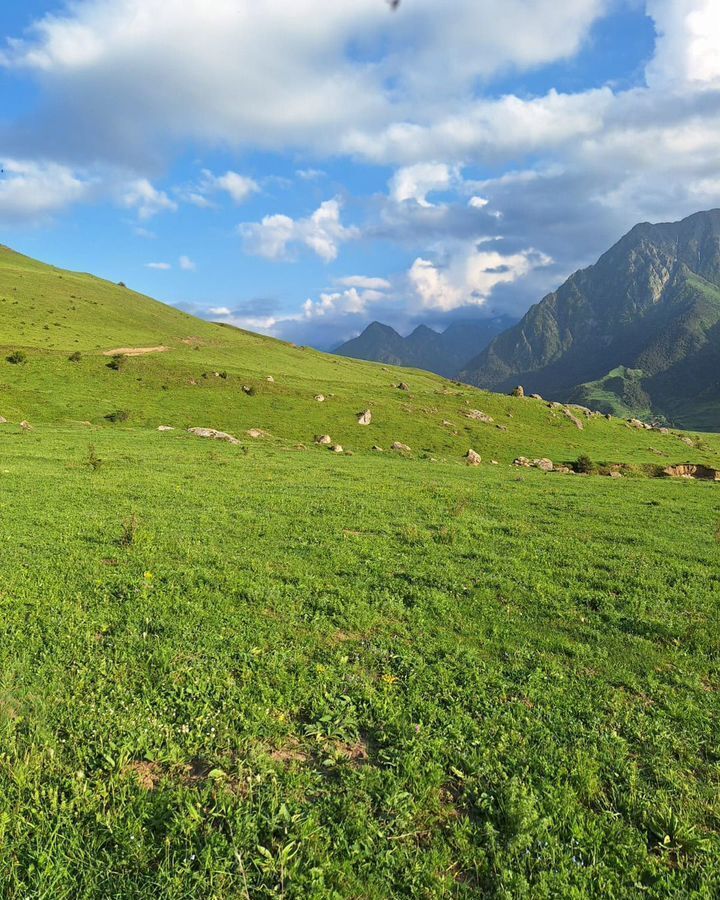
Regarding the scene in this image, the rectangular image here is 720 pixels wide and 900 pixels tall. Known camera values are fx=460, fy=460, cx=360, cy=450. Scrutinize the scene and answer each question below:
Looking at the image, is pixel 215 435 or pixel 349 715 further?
pixel 215 435

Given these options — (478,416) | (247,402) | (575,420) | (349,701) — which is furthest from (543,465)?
(349,701)

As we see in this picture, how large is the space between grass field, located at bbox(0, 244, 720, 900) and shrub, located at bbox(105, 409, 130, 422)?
32.2 m

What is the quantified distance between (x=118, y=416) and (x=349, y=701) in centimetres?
5303

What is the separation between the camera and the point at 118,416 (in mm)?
52688

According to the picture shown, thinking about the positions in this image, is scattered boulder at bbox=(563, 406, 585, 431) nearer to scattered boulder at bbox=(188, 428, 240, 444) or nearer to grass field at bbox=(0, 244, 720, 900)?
scattered boulder at bbox=(188, 428, 240, 444)

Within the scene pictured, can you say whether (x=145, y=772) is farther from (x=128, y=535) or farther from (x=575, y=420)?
(x=575, y=420)

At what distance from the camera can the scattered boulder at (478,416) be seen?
75.1 m

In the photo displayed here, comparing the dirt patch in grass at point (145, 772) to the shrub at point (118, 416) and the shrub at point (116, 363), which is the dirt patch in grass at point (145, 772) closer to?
the shrub at point (118, 416)

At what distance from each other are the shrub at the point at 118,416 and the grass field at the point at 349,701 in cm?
3216

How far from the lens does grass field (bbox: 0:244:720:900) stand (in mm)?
5371

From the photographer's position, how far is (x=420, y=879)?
5.21 meters

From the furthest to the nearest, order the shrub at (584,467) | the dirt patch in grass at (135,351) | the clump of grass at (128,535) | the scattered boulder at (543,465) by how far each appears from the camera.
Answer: the dirt patch in grass at (135,351) → the shrub at (584,467) → the scattered boulder at (543,465) → the clump of grass at (128,535)

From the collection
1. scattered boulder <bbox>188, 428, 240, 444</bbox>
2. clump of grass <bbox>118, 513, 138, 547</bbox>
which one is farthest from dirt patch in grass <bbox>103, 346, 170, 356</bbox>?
clump of grass <bbox>118, 513, 138, 547</bbox>

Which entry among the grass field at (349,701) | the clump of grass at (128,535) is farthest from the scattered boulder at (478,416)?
the clump of grass at (128,535)
